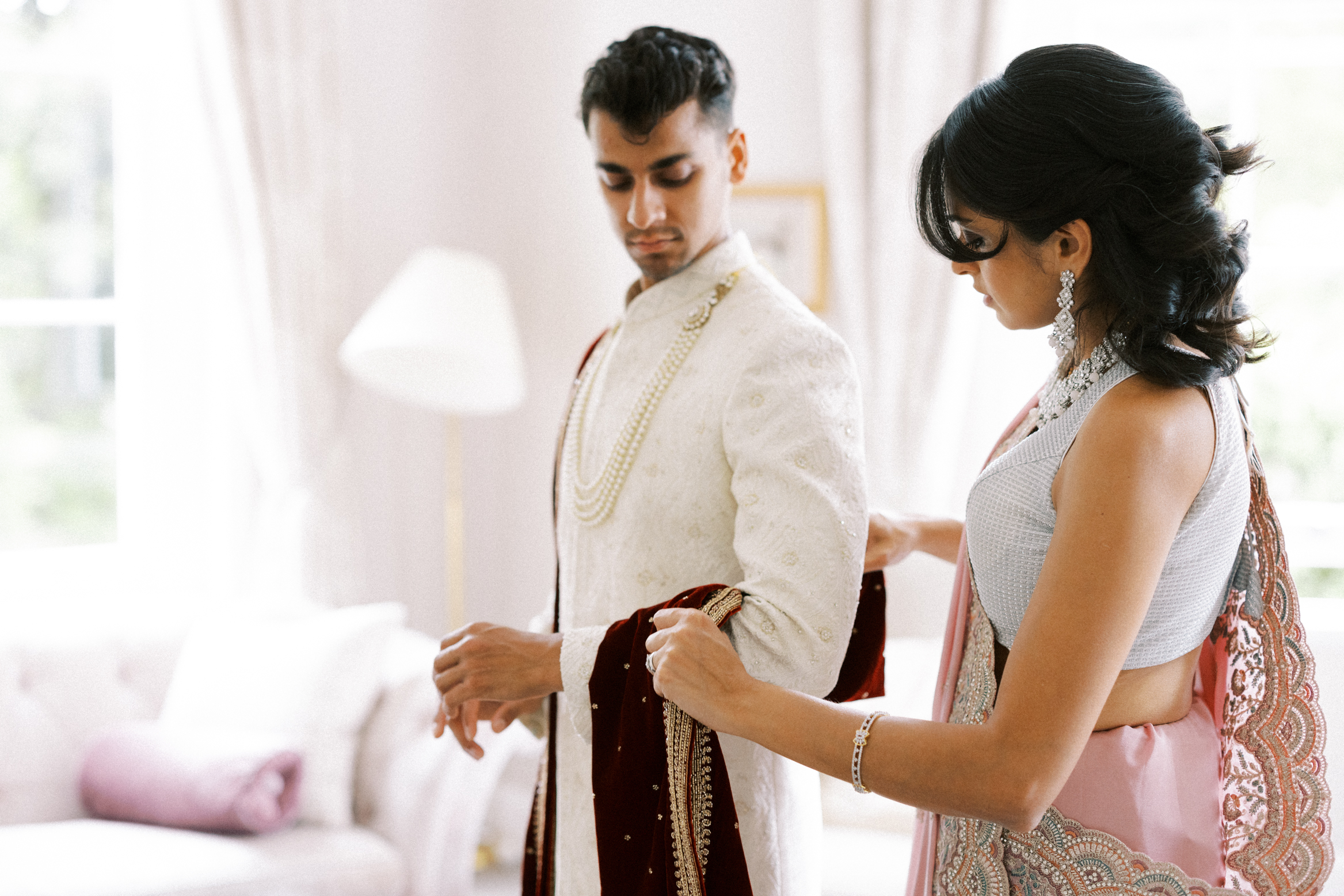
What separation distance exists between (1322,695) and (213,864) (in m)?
2.31

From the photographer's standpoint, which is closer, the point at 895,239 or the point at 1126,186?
the point at 1126,186

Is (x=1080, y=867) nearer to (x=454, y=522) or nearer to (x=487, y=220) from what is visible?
(x=454, y=522)

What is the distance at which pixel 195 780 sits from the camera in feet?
8.59

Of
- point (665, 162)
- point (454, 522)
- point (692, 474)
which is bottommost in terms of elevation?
point (454, 522)

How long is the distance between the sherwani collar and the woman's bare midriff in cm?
69

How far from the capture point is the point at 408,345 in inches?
129

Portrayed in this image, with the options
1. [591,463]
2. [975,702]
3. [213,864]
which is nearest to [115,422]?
[213,864]

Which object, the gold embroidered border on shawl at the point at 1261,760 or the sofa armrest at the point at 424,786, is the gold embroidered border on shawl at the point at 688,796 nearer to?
the gold embroidered border on shawl at the point at 1261,760

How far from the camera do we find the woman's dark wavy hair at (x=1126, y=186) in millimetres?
1062

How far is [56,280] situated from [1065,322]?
128 inches

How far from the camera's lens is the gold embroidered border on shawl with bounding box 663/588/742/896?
52.2 inches

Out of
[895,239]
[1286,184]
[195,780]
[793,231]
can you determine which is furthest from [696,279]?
[1286,184]

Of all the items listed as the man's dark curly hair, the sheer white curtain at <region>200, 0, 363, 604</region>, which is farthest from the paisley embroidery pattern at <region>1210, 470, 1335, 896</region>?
the sheer white curtain at <region>200, 0, 363, 604</region>

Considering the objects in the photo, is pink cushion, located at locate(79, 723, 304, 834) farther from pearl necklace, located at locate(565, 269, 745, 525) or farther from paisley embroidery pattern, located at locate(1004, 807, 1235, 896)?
paisley embroidery pattern, located at locate(1004, 807, 1235, 896)
